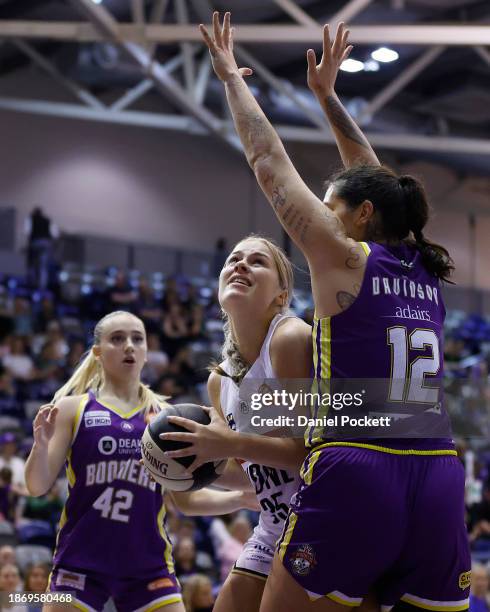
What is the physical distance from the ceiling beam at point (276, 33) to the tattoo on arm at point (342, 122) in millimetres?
8839

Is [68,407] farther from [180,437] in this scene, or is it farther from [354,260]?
[354,260]

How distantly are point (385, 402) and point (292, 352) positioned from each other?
462 millimetres

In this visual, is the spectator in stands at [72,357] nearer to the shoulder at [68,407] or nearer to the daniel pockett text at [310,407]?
the shoulder at [68,407]

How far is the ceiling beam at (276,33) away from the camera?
12250 millimetres

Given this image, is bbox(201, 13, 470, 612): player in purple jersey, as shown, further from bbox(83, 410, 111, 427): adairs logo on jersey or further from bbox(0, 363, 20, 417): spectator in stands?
bbox(0, 363, 20, 417): spectator in stands

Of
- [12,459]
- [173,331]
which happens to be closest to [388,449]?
[12,459]

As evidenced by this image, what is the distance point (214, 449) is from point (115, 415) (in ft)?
6.01

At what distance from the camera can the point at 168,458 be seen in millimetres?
3285

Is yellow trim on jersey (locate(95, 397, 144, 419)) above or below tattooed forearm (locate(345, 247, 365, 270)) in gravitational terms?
below

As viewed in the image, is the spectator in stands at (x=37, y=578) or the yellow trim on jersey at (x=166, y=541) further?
the spectator in stands at (x=37, y=578)

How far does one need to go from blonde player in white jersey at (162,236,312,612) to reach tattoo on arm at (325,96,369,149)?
53 centimetres

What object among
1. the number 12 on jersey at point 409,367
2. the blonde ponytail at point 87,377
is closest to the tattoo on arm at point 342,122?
the number 12 on jersey at point 409,367

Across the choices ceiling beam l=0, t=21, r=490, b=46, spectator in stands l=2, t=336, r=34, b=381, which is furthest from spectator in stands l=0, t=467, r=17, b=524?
ceiling beam l=0, t=21, r=490, b=46

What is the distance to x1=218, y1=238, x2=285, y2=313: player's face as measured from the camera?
11.9 ft
